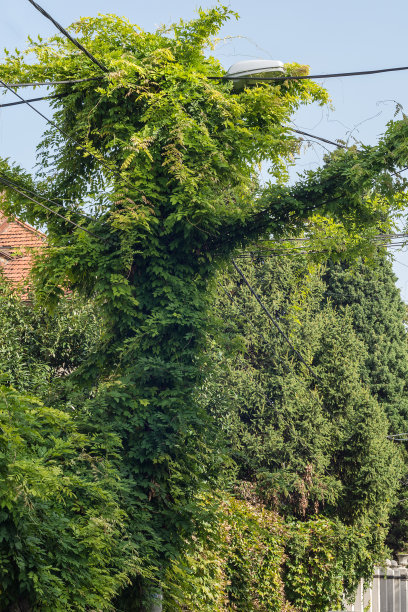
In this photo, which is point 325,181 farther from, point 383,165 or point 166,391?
point 166,391

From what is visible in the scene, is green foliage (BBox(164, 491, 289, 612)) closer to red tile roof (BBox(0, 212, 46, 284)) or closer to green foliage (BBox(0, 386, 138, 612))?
green foliage (BBox(0, 386, 138, 612))

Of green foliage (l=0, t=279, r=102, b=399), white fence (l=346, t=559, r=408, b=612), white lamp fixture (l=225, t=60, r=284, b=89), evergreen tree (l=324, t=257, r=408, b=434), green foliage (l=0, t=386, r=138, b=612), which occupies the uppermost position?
evergreen tree (l=324, t=257, r=408, b=434)

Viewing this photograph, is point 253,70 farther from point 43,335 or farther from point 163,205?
point 43,335

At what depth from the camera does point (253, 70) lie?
9.39 m

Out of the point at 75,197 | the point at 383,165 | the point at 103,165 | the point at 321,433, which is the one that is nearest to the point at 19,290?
the point at 75,197

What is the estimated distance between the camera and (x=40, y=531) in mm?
5348

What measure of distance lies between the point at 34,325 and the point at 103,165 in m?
3.19

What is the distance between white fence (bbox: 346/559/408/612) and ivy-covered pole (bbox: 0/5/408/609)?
43.2ft

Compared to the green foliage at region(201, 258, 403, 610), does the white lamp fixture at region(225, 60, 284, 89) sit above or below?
above

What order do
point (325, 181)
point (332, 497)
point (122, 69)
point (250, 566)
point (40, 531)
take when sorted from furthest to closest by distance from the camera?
point (332, 497) < point (250, 566) < point (122, 69) < point (325, 181) < point (40, 531)

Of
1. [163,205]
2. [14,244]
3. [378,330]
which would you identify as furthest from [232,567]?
[378,330]

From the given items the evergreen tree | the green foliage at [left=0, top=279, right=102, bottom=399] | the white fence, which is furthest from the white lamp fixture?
the white fence

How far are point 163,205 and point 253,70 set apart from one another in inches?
87.0

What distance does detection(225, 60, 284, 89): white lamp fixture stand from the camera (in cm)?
929
